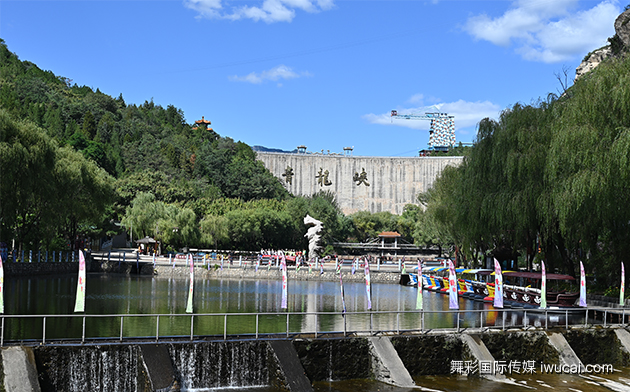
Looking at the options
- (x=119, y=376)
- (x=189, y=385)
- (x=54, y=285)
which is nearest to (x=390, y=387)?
(x=189, y=385)

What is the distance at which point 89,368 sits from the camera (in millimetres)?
16875

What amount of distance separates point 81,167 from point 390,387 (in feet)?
131

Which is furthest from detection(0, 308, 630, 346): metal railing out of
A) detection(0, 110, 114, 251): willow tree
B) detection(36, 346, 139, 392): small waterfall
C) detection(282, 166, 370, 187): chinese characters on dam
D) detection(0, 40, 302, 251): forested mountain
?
detection(282, 166, 370, 187): chinese characters on dam

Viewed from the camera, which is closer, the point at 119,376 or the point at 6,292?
the point at 119,376

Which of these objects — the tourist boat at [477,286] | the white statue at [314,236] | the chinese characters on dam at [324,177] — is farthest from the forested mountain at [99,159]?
the tourist boat at [477,286]

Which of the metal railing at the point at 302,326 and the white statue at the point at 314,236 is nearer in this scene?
the metal railing at the point at 302,326

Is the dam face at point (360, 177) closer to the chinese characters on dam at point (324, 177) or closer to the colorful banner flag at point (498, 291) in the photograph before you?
the chinese characters on dam at point (324, 177)

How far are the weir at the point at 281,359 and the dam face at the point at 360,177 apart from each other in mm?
89071

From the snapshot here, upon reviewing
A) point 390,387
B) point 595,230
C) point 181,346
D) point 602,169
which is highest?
point 602,169

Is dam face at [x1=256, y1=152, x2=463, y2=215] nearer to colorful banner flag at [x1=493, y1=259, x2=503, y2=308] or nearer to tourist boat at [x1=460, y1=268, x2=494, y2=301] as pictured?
tourist boat at [x1=460, y1=268, x2=494, y2=301]

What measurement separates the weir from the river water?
52 centimetres

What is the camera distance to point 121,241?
8312cm

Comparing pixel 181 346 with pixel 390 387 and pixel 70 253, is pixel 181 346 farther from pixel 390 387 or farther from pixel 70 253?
pixel 70 253

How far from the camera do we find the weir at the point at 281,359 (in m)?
16.6
